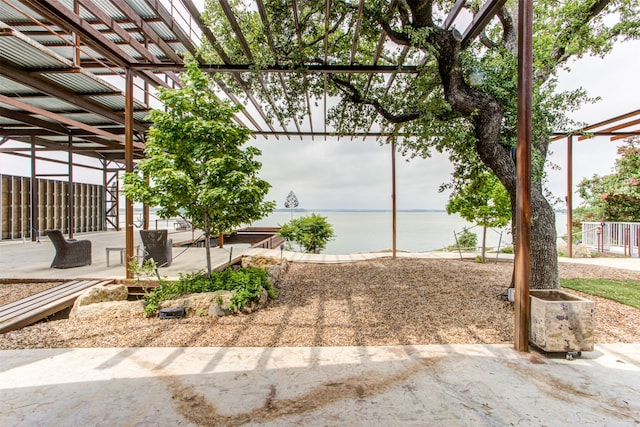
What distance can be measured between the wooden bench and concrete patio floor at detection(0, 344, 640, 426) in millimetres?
811

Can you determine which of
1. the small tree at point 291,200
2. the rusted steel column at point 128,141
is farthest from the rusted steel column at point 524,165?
the small tree at point 291,200

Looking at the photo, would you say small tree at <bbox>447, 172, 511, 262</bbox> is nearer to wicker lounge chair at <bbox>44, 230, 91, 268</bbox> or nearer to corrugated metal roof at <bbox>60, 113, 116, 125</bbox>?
wicker lounge chair at <bbox>44, 230, 91, 268</bbox>

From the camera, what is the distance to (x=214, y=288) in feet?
14.6

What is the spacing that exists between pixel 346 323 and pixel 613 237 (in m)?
11.5

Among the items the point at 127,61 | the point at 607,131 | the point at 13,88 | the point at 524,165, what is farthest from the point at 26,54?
the point at 607,131

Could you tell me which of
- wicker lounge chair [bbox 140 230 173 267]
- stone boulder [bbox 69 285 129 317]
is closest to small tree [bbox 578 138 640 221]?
wicker lounge chair [bbox 140 230 173 267]

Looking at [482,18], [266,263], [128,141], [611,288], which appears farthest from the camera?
[266,263]

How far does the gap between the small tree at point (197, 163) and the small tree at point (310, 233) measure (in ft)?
22.4

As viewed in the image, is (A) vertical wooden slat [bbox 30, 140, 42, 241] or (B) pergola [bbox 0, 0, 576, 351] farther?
(A) vertical wooden slat [bbox 30, 140, 42, 241]

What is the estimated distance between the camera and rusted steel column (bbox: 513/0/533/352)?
2.98 meters

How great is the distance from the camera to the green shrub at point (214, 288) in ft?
13.6

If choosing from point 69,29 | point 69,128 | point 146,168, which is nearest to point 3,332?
point 146,168

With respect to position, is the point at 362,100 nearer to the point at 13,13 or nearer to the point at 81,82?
the point at 81,82

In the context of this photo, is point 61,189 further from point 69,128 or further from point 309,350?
point 309,350
